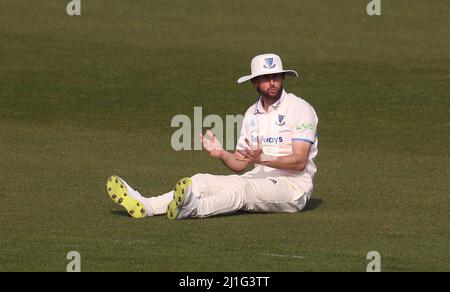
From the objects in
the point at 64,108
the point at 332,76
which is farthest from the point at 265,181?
the point at 332,76

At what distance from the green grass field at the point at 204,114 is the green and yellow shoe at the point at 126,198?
0.23 meters

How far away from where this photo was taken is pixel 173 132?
25.0 metres

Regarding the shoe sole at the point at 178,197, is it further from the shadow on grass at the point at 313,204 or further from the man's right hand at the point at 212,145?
the shadow on grass at the point at 313,204

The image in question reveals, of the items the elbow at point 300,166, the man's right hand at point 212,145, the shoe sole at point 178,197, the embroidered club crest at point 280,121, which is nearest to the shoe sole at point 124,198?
the shoe sole at point 178,197

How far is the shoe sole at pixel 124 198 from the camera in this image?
52.4 ft

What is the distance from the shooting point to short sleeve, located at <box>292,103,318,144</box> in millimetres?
16297

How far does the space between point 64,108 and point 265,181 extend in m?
11.4

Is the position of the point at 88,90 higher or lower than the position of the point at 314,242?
higher

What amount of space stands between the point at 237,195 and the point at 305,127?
1117 mm

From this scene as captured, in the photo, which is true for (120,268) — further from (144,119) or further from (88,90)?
(88,90)

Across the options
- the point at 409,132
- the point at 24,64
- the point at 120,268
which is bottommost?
the point at 120,268

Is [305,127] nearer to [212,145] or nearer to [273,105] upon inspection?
[273,105]

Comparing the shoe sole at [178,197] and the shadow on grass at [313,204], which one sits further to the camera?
the shadow on grass at [313,204]

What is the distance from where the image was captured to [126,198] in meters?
16.0
